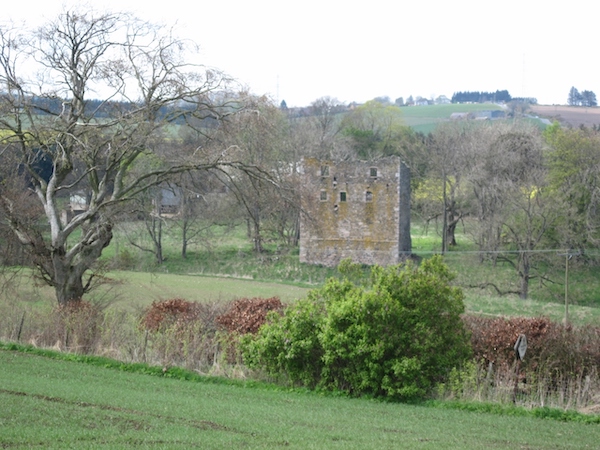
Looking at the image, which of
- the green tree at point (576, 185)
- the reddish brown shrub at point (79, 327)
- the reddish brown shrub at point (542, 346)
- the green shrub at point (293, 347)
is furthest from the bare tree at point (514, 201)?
the reddish brown shrub at point (79, 327)

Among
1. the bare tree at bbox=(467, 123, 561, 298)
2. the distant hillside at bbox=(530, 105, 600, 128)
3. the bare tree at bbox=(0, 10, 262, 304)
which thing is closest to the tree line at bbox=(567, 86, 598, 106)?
the distant hillside at bbox=(530, 105, 600, 128)

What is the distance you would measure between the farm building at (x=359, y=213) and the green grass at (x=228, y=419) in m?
34.6

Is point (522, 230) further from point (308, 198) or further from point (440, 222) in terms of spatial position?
point (308, 198)

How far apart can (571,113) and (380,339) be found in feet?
367

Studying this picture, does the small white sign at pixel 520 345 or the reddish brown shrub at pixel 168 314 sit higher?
the small white sign at pixel 520 345

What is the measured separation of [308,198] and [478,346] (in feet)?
28.7

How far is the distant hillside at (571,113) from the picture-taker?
10540cm

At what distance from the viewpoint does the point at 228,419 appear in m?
11.9

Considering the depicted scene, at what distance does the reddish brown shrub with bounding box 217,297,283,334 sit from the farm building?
2886 cm

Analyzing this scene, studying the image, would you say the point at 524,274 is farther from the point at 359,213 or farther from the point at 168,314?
the point at 168,314

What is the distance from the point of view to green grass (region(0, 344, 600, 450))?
10.2 m

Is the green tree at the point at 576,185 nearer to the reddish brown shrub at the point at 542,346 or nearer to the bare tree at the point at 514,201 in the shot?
the bare tree at the point at 514,201

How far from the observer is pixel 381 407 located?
48.3 feet

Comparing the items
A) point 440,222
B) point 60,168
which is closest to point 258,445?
point 60,168
